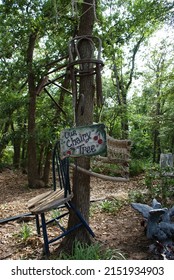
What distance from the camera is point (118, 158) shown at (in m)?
2.91

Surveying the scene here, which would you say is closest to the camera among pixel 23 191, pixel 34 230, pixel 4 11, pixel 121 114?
pixel 34 230

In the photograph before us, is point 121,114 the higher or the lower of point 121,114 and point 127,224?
the higher

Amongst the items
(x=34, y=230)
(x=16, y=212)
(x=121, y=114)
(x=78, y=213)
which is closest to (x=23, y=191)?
(x=16, y=212)

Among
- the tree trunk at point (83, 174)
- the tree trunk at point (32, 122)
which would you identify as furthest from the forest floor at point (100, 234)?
the tree trunk at point (32, 122)

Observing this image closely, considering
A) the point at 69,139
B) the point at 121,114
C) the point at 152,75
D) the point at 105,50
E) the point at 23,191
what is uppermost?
the point at 152,75

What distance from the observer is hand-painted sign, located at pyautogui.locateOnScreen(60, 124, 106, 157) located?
270 centimetres

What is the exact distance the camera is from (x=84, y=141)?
275 cm

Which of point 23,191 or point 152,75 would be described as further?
point 152,75

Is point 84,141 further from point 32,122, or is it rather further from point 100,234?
point 32,122

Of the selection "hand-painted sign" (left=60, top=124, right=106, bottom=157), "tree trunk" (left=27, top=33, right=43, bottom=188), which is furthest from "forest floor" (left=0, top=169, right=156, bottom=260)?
"tree trunk" (left=27, top=33, right=43, bottom=188)

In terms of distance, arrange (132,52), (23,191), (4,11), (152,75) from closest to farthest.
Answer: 1. (4,11)
2. (23,191)
3. (132,52)
4. (152,75)
